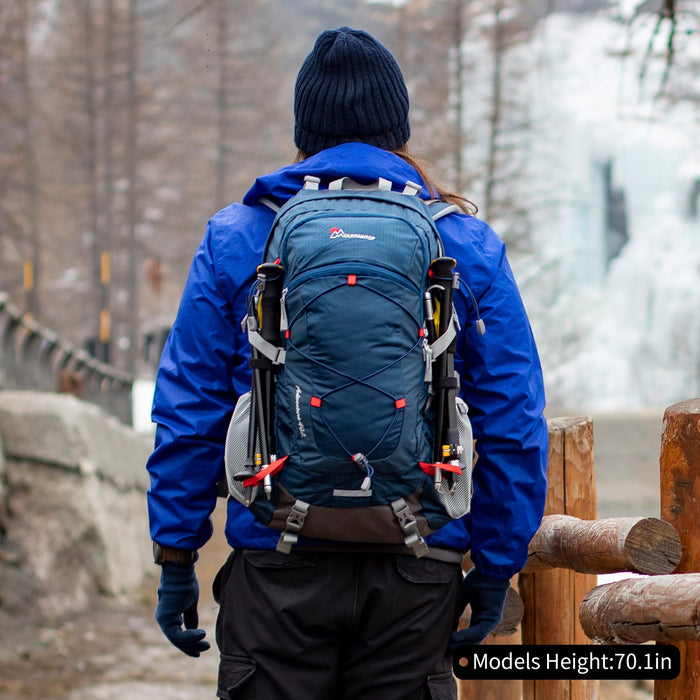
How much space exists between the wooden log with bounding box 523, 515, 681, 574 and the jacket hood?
99 cm

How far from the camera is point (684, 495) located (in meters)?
2.69

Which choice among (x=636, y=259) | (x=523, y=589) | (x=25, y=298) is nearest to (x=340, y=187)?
(x=523, y=589)

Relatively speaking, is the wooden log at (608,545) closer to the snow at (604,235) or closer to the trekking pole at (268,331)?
the trekking pole at (268,331)

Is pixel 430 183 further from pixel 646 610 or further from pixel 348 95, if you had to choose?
pixel 646 610

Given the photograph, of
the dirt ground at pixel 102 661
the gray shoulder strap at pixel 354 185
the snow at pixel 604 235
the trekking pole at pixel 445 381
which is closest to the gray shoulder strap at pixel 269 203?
the gray shoulder strap at pixel 354 185

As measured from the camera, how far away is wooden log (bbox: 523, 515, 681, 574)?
2635 mm

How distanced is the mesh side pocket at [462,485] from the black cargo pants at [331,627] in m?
0.17

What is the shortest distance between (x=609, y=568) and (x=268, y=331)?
1180mm

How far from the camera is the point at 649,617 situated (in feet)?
7.93

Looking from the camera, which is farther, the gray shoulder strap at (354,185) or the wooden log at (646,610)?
the gray shoulder strap at (354,185)

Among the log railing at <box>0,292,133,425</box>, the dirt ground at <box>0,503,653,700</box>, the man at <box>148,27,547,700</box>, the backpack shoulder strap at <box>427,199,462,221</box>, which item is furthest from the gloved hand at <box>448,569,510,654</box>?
the log railing at <box>0,292,133,425</box>

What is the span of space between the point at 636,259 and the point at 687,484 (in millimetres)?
48430

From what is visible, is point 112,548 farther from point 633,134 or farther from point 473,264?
point 633,134

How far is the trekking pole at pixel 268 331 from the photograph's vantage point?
2.31 metres
